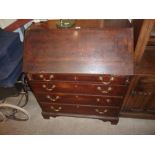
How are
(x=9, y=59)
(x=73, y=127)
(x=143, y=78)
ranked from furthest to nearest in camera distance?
(x=73, y=127) → (x=9, y=59) → (x=143, y=78)

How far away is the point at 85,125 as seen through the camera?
216 centimetres

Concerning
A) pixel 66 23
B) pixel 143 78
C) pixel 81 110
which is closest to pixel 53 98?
pixel 81 110

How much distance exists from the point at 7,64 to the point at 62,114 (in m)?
0.98

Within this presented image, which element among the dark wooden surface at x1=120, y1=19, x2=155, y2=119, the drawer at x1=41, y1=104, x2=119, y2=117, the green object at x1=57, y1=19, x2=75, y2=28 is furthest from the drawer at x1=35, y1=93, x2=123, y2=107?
the green object at x1=57, y1=19, x2=75, y2=28

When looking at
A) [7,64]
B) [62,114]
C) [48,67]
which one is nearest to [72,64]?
[48,67]

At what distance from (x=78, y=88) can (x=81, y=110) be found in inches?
19.4

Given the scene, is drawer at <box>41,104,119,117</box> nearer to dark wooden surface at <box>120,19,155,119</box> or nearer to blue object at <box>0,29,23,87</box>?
dark wooden surface at <box>120,19,155,119</box>

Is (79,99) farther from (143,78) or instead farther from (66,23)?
(66,23)

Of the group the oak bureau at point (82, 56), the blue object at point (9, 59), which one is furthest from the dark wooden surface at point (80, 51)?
the blue object at point (9, 59)

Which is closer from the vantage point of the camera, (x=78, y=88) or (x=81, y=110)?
(x=78, y=88)

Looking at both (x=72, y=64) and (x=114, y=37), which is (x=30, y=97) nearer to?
(x=72, y=64)

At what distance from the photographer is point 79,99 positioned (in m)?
1.80

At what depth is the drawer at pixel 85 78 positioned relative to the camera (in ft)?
4.73

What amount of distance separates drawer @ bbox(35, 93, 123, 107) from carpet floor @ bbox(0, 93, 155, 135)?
461mm
